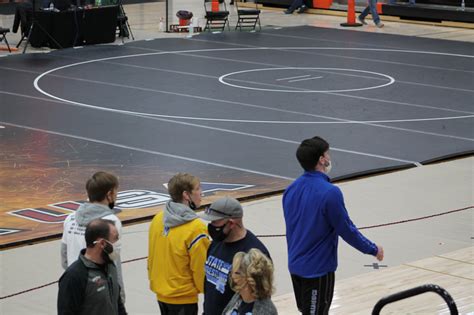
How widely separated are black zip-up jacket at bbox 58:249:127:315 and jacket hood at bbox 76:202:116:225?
0.63 m

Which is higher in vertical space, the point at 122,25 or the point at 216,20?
the point at 122,25

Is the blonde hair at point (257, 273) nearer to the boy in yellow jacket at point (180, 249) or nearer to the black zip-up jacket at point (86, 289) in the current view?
the black zip-up jacket at point (86, 289)

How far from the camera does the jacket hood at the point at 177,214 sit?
8555mm

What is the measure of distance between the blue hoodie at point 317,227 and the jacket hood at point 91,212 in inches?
58.4

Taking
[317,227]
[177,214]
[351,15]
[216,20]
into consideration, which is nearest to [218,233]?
[177,214]

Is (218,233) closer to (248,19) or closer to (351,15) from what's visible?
(248,19)

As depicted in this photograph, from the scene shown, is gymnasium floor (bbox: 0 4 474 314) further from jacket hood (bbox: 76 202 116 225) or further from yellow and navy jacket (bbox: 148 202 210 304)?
jacket hood (bbox: 76 202 116 225)

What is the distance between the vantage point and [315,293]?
912 cm

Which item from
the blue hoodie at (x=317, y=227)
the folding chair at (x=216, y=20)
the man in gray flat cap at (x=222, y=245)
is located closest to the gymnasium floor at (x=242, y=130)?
the folding chair at (x=216, y=20)

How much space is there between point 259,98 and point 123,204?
29.1ft

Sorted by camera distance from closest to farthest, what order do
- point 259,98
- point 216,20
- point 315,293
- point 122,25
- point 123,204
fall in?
point 315,293 → point 123,204 → point 259,98 → point 122,25 → point 216,20

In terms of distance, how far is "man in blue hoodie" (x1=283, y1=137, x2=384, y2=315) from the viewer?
8945 millimetres

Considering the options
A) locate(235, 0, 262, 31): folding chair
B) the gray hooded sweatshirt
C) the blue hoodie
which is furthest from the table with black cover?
the blue hoodie

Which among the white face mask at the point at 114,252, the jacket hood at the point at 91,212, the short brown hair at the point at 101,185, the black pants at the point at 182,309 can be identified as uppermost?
the short brown hair at the point at 101,185
